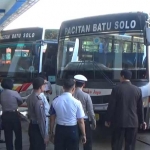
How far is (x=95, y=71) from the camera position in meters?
8.51

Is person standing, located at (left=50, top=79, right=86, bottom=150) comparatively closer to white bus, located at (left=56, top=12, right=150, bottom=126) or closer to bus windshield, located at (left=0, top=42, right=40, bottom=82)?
white bus, located at (left=56, top=12, right=150, bottom=126)

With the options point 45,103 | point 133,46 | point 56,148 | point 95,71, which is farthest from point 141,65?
point 56,148

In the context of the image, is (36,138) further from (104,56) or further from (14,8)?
(14,8)

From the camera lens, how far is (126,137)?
6586 millimetres

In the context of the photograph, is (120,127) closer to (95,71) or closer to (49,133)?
(49,133)

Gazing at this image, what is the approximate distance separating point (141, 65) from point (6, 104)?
297cm

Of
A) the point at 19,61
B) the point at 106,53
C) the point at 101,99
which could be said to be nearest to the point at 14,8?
the point at 19,61

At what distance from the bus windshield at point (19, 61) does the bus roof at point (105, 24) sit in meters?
2.69

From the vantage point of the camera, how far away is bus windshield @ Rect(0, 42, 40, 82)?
12.1m

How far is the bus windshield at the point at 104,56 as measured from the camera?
26.5 feet

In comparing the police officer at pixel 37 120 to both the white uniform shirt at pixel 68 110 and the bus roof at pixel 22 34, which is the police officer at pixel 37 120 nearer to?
the white uniform shirt at pixel 68 110

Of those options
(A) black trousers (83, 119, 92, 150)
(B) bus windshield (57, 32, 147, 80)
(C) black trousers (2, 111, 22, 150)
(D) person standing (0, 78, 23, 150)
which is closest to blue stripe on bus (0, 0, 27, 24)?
(B) bus windshield (57, 32, 147, 80)

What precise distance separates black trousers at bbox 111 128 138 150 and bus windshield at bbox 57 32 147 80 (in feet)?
5.74

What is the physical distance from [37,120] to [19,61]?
21.4 ft
